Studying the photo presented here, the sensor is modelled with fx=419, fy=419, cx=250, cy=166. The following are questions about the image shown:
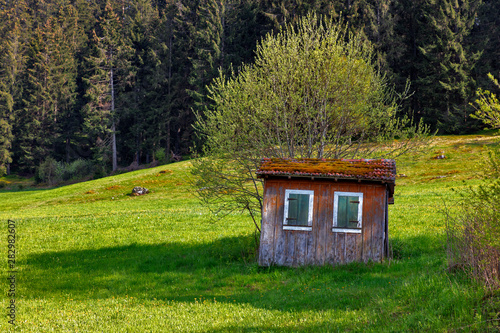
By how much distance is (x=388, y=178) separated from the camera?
13.5 m

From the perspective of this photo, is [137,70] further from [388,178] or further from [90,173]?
[388,178]

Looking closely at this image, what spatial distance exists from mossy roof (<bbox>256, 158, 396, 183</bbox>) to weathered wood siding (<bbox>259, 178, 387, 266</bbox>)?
44 centimetres

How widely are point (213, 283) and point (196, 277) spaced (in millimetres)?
1090

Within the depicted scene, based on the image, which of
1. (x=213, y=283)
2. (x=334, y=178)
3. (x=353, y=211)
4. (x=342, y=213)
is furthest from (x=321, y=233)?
(x=213, y=283)

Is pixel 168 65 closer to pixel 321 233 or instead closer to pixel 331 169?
pixel 331 169

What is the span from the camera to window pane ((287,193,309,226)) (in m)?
14.1

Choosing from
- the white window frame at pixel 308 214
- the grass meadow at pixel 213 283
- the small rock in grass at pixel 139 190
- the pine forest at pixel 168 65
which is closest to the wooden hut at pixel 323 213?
the white window frame at pixel 308 214

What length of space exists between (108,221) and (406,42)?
179 feet

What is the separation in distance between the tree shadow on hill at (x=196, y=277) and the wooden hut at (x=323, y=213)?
24.4 inches

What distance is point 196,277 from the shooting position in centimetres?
1413

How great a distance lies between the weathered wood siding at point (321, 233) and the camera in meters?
13.8

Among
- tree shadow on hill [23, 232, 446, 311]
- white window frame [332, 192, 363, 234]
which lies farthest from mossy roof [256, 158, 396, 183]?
tree shadow on hill [23, 232, 446, 311]

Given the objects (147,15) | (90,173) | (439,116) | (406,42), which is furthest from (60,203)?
(147,15)

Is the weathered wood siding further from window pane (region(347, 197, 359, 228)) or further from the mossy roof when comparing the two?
the mossy roof
